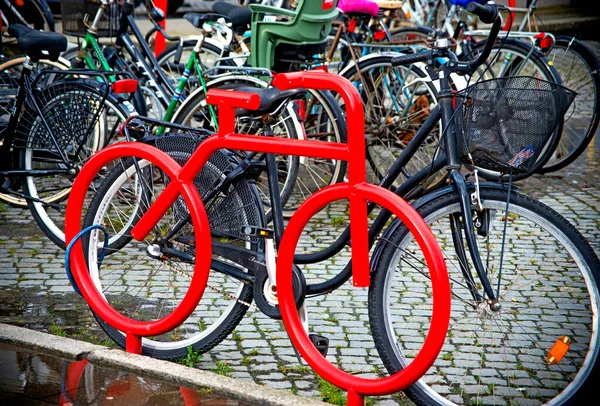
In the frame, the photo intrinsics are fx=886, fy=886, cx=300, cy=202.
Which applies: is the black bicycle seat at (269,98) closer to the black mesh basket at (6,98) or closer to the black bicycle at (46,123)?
the black bicycle at (46,123)

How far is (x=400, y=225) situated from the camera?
361 cm

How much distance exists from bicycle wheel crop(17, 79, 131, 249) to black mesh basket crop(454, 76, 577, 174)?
2.91 meters

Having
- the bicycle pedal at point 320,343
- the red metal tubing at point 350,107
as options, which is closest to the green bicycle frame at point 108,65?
the red metal tubing at point 350,107

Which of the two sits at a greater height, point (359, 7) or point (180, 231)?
point (359, 7)

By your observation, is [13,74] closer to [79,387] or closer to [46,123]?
[46,123]

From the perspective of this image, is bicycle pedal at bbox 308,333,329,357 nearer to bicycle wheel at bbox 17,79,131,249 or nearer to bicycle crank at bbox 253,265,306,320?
bicycle crank at bbox 253,265,306,320

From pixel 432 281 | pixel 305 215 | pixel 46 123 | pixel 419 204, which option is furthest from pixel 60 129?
pixel 432 281

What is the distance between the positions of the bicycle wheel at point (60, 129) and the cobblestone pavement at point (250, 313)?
319mm

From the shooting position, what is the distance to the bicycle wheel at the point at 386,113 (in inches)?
278

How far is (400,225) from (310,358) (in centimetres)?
69

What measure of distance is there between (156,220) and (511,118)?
172cm

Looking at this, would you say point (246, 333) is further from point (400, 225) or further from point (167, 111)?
point (167, 111)

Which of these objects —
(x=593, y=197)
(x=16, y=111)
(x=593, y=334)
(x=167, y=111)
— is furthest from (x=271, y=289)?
(x=593, y=197)

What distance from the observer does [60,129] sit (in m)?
5.96
